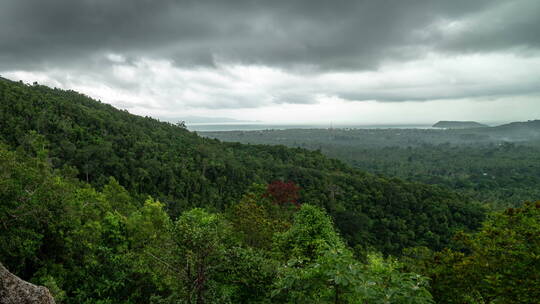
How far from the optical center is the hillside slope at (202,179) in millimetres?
38688

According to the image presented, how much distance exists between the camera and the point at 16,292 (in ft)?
14.7

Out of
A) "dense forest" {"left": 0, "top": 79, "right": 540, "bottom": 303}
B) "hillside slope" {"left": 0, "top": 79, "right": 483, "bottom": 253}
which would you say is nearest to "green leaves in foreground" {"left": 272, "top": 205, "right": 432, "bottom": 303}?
"dense forest" {"left": 0, "top": 79, "right": 540, "bottom": 303}

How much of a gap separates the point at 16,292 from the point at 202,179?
142ft

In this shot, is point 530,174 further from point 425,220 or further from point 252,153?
point 252,153

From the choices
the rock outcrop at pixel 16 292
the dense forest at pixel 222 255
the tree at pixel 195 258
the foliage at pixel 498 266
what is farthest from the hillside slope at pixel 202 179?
the rock outcrop at pixel 16 292

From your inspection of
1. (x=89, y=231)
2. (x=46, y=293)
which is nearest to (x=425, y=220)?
(x=89, y=231)

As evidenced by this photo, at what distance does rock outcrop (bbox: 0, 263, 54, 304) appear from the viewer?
4.40m

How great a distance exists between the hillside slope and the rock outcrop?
1308 inches

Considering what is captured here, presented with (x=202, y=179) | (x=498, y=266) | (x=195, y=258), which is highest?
(x=195, y=258)

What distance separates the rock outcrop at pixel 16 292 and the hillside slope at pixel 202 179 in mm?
33230

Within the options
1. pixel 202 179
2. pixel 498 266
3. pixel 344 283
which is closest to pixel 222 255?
pixel 344 283

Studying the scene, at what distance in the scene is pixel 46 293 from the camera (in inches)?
190

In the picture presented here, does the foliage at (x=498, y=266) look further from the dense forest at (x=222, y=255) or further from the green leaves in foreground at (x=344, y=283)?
the green leaves in foreground at (x=344, y=283)

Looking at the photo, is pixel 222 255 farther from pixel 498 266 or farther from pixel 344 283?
pixel 498 266
